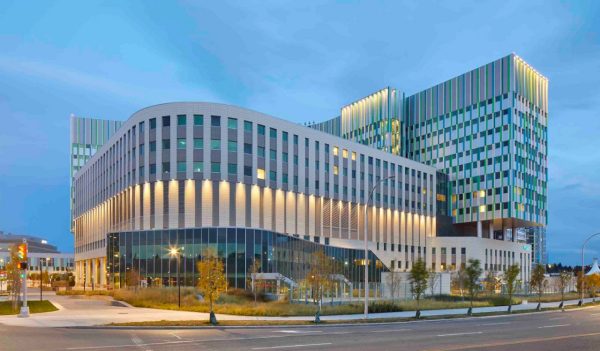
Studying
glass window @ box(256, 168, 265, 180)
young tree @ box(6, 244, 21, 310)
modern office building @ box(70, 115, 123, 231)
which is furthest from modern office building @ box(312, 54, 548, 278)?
young tree @ box(6, 244, 21, 310)

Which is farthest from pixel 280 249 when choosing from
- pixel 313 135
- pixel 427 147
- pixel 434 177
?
pixel 427 147

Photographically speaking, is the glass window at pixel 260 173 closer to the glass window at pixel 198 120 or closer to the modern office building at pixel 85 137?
the glass window at pixel 198 120

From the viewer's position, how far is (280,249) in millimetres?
64125

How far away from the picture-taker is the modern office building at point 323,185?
6569 centimetres

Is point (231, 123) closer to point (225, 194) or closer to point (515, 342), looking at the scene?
point (225, 194)

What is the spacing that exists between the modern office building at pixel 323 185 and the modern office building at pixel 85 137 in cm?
2932

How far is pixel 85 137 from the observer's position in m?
143

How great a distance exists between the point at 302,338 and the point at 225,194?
149 ft

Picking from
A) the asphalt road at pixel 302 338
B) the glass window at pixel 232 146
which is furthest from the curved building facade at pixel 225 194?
the asphalt road at pixel 302 338

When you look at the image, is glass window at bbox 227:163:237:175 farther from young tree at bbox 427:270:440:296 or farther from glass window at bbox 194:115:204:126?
young tree at bbox 427:270:440:296

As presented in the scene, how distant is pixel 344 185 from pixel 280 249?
26244 millimetres

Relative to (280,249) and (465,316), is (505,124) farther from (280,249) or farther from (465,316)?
(465,316)

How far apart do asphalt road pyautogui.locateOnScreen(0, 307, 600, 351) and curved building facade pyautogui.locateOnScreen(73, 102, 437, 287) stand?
34.4 meters

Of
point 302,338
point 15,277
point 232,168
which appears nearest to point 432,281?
point 232,168
